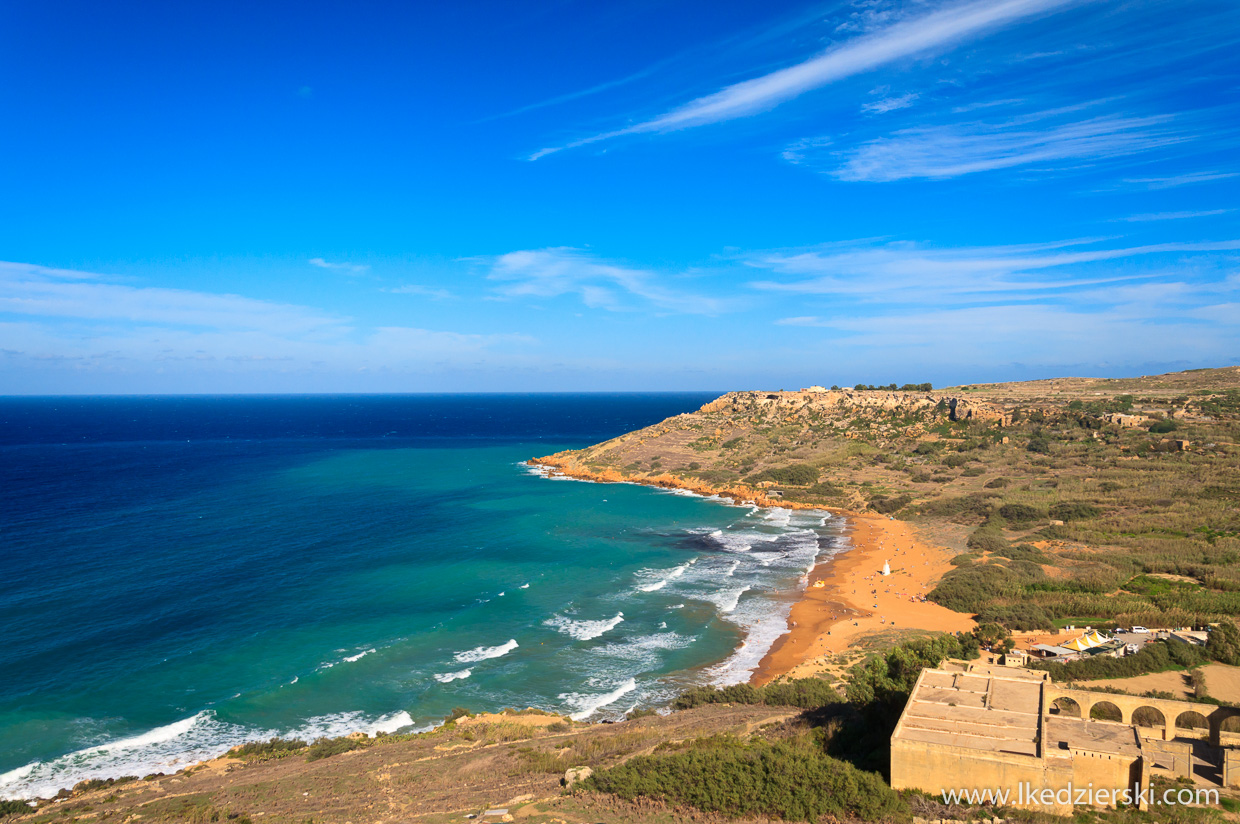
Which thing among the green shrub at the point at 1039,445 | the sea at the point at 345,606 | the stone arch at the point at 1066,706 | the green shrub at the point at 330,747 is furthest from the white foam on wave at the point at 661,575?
the green shrub at the point at 1039,445

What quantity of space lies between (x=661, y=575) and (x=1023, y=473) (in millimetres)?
42592

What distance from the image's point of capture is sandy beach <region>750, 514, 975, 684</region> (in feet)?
103

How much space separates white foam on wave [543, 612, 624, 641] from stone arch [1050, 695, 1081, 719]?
2097 cm

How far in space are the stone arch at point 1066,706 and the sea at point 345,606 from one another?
43.6 ft

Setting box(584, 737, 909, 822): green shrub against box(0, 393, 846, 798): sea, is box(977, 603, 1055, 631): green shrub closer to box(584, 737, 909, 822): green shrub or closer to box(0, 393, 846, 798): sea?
box(0, 393, 846, 798): sea

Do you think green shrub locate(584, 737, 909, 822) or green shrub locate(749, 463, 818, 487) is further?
green shrub locate(749, 463, 818, 487)

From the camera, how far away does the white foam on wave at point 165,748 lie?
69.8 feet

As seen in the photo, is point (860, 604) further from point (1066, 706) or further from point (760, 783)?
point (760, 783)

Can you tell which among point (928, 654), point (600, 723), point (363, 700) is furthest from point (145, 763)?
point (928, 654)

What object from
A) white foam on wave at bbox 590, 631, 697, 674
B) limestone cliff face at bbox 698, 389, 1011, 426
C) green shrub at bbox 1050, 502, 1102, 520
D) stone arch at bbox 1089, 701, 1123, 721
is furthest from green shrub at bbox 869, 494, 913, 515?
stone arch at bbox 1089, 701, 1123, 721

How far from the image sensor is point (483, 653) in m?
Result: 32.2

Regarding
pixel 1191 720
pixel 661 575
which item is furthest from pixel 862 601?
pixel 1191 720

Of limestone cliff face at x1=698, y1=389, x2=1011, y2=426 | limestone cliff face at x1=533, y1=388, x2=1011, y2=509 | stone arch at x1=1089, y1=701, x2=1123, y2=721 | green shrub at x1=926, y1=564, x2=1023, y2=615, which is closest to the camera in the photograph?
stone arch at x1=1089, y1=701, x2=1123, y2=721

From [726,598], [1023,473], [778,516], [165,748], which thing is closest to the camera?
[165,748]
